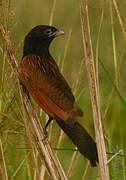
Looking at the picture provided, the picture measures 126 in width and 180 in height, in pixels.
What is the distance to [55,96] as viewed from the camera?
88.9 inches

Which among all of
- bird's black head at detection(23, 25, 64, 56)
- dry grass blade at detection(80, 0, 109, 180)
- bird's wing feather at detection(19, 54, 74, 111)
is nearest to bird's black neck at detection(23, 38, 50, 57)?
bird's black head at detection(23, 25, 64, 56)

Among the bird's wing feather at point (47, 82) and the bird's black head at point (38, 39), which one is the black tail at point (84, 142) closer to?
the bird's wing feather at point (47, 82)

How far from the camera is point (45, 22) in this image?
7438mm

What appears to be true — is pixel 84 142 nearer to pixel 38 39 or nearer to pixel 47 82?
pixel 47 82

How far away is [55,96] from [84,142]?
0.75 feet

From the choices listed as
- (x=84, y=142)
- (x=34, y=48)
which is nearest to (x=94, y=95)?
(x=84, y=142)

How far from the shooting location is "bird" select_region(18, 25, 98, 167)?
85.7 inches

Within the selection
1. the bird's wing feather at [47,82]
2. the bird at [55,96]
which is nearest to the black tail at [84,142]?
the bird at [55,96]

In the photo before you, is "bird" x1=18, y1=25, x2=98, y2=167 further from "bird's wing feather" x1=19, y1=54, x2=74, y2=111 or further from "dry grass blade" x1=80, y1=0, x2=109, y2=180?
"dry grass blade" x1=80, y1=0, x2=109, y2=180

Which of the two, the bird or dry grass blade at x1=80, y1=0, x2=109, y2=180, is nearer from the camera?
dry grass blade at x1=80, y1=0, x2=109, y2=180

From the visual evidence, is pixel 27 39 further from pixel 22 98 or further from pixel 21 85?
pixel 22 98

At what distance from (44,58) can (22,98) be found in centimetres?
47

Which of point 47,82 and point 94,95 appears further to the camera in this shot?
point 47,82

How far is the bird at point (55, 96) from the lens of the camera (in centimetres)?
218
